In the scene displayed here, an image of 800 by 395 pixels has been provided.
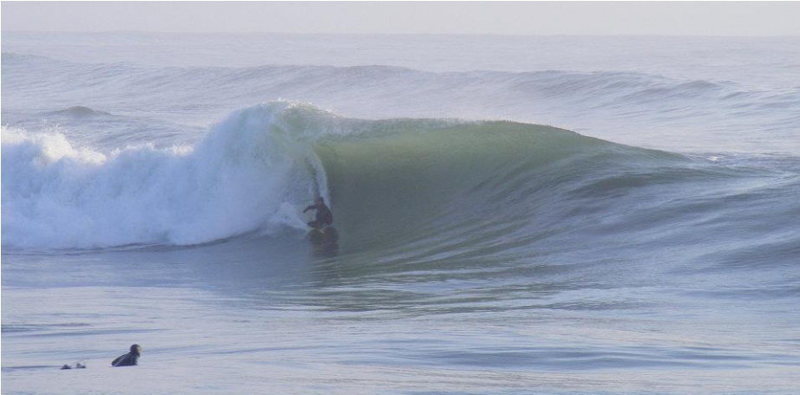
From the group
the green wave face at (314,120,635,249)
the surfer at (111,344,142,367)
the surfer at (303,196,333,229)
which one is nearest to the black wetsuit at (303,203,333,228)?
the surfer at (303,196,333,229)

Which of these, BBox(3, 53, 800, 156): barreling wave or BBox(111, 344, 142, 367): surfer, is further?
BBox(3, 53, 800, 156): barreling wave

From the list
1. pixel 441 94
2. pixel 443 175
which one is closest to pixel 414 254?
pixel 443 175

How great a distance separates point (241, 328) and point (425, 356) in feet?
6.22

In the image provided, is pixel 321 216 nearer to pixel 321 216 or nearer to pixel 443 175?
pixel 321 216

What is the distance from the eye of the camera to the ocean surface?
18.1 ft

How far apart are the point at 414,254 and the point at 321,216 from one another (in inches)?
82.7

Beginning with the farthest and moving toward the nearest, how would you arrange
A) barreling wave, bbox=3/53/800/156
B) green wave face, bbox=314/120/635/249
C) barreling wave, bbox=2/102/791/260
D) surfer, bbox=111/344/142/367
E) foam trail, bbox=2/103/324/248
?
barreling wave, bbox=3/53/800/156 < foam trail, bbox=2/103/324/248 < green wave face, bbox=314/120/635/249 < barreling wave, bbox=2/102/791/260 < surfer, bbox=111/344/142/367

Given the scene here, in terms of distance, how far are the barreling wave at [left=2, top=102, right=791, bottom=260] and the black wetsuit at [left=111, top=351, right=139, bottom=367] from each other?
208 inches

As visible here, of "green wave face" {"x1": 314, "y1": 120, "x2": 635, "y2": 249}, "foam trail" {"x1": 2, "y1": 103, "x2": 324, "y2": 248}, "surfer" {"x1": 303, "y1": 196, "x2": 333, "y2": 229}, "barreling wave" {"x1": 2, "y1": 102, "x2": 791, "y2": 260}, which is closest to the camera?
"barreling wave" {"x1": 2, "y1": 102, "x2": 791, "y2": 260}

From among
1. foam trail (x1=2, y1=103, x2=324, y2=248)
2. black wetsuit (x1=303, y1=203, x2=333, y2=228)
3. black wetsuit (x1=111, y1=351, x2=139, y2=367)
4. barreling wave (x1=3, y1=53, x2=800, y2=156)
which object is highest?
barreling wave (x1=3, y1=53, x2=800, y2=156)

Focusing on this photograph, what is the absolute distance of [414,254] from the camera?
431 inches

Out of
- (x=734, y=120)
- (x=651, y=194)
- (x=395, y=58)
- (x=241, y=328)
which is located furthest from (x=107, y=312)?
(x=395, y=58)

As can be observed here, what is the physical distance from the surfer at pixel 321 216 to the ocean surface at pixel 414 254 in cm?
16

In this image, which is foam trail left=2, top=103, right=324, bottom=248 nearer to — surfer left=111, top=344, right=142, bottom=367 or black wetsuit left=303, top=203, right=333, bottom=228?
black wetsuit left=303, top=203, right=333, bottom=228
